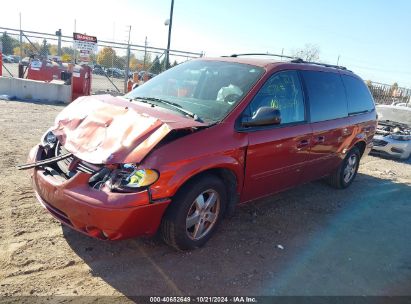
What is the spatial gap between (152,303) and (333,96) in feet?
12.8

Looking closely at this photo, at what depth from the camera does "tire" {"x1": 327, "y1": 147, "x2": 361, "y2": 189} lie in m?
6.14

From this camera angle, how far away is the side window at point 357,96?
19.3ft

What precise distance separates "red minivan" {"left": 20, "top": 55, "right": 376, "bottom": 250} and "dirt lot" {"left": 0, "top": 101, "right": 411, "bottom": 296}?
0.34m

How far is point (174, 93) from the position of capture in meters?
4.37

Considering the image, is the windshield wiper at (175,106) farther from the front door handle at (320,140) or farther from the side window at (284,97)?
the front door handle at (320,140)

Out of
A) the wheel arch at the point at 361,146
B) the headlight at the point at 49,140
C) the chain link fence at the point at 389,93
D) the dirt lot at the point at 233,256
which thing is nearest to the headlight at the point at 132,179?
the dirt lot at the point at 233,256

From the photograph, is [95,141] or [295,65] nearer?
[95,141]

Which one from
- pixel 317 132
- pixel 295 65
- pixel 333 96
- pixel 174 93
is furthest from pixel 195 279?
pixel 333 96

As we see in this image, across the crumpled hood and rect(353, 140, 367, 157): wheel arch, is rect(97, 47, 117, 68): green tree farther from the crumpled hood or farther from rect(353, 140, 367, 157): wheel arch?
the crumpled hood

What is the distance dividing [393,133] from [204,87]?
7.31 meters

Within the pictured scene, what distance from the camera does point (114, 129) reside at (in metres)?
3.40

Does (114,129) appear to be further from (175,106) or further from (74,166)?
(175,106)

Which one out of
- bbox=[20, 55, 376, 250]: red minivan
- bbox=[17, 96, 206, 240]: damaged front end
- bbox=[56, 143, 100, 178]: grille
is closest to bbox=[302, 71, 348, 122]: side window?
bbox=[20, 55, 376, 250]: red minivan

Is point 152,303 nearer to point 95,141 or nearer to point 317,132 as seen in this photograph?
point 95,141
